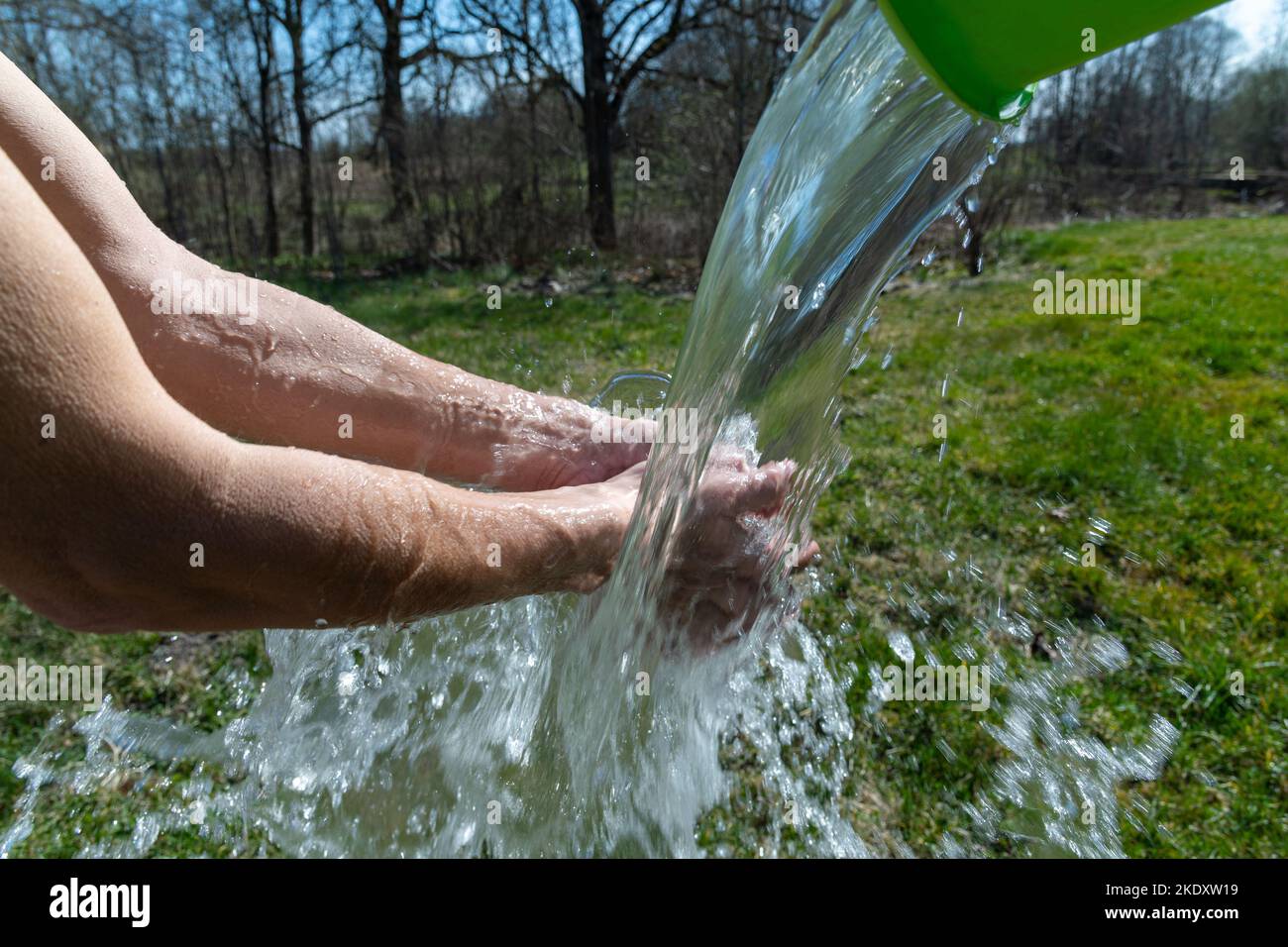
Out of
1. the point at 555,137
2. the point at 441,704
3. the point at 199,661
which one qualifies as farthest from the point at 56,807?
the point at 555,137

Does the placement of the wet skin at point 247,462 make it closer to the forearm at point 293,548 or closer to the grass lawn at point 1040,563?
the forearm at point 293,548

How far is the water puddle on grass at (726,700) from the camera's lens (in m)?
1.78

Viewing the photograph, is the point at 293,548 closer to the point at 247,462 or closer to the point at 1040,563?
the point at 247,462

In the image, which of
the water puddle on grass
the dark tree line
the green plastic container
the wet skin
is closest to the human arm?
the wet skin

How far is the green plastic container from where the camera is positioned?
3.18 ft

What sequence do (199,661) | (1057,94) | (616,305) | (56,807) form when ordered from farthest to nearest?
1. (1057,94)
2. (616,305)
3. (199,661)
4. (56,807)

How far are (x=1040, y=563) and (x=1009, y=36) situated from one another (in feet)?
7.67

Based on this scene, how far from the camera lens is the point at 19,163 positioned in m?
1.56

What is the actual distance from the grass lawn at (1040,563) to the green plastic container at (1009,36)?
1.63 m

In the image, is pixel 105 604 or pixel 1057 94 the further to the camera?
pixel 1057 94

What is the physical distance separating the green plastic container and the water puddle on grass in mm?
394

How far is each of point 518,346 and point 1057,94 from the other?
10.2 m

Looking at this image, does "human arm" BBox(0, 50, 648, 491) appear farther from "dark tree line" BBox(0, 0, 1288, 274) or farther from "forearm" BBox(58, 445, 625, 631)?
"dark tree line" BBox(0, 0, 1288, 274)

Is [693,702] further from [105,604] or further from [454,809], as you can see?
[105,604]
